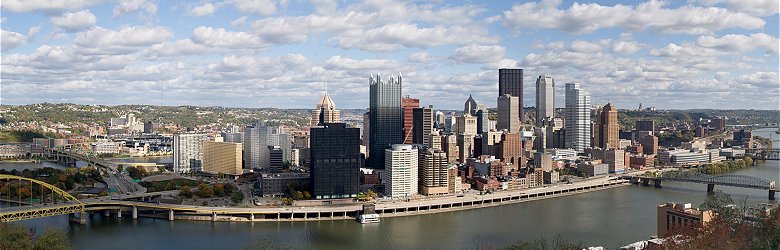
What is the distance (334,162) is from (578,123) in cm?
2526

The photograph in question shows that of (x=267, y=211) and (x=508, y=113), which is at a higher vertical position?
(x=508, y=113)

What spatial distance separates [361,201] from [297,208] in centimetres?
244

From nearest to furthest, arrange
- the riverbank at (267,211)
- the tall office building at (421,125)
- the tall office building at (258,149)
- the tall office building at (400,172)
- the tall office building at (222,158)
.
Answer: the riverbank at (267,211), the tall office building at (400,172), the tall office building at (222,158), the tall office building at (258,149), the tall office building at (421,125)

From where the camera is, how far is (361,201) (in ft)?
71.5

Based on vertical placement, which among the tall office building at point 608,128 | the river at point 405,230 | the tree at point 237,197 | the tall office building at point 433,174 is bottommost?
the river at point 405,230

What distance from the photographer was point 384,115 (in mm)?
34156

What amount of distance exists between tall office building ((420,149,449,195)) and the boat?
15.0 feet

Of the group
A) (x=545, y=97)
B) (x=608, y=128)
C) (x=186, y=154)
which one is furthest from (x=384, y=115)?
(x=545, y=97)

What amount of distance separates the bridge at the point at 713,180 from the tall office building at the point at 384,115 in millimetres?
11457

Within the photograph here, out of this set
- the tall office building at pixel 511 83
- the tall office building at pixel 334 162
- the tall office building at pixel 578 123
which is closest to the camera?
the tall office building at pixel 334 162

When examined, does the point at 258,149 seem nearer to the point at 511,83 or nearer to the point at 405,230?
the point at 405,230

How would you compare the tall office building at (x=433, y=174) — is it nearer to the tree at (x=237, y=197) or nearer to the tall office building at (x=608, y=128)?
the tree at (x=237, y=197)

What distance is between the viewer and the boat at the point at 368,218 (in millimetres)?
19312

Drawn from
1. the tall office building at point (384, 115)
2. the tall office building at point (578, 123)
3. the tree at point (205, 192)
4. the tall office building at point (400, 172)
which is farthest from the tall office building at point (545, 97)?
the tree at point (205, 192)
